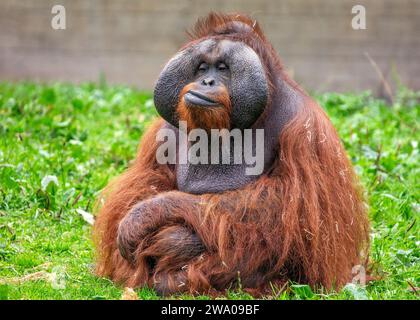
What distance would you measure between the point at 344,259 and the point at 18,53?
595 centimetres

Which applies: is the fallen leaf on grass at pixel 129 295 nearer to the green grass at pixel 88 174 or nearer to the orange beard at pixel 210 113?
the green grass at pixel 88 174

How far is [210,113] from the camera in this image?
3.94m

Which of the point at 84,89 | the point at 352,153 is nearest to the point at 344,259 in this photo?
the point at 352,153

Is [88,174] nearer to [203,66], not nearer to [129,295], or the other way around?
[203,66]

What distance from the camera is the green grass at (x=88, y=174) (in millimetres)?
4270

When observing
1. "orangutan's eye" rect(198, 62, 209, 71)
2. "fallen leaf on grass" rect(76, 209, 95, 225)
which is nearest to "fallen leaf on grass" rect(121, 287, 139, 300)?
"orangutan's eye" rect(198, 62, 209, 71)

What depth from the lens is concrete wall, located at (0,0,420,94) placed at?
8.80 meters

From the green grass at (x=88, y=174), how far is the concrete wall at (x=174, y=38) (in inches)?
20.2

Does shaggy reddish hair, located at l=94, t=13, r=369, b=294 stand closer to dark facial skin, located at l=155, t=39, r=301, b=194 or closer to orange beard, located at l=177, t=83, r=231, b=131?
dark facial skin, located at l=155, t=39, r=301, b=194

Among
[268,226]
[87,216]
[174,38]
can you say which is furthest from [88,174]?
[174,38]

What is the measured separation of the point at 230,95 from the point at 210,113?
0.53 ft

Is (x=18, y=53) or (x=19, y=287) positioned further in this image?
(x=18, y=53)
